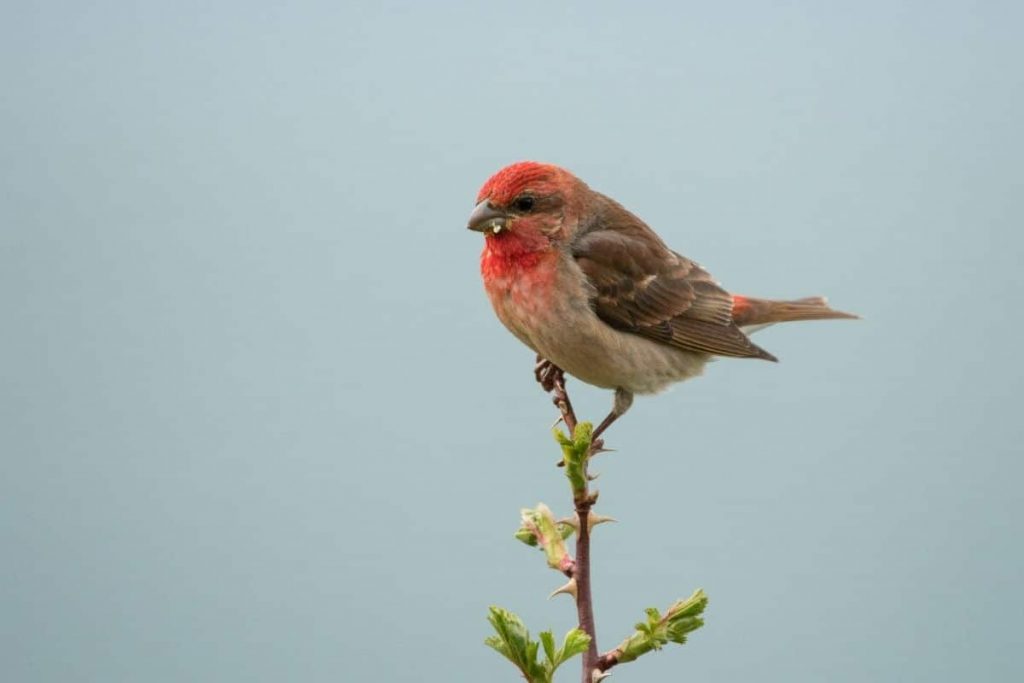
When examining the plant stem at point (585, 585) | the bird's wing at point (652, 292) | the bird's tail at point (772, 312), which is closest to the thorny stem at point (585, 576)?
the plant stem at point (585, 585)

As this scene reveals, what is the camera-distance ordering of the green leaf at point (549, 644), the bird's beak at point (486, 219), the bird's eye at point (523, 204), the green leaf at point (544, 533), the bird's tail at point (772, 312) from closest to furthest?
the green leaf at point (549, 644) → the green leaf at point (544, 533) → the bird's beak at point (486, 219) → the bird's eye at point (523, 204) → the bird's tail at point (772, 312)

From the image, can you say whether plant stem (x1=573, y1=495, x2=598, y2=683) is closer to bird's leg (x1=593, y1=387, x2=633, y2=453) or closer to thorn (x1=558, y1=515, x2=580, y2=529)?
thorn (x1=558, y1=515, x2=580, y2=529)

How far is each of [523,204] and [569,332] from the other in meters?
0.46

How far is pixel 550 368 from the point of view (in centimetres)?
410

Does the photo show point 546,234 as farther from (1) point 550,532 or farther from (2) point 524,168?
(1) point 550,532

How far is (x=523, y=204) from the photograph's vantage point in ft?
12.7

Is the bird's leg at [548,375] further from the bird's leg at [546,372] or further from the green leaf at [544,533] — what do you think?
the green leaf at [544,533]

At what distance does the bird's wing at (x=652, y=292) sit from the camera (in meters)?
4.19

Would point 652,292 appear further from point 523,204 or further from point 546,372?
point 523,204

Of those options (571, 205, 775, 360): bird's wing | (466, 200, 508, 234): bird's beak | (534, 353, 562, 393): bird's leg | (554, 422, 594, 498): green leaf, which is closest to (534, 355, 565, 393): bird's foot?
(534, 353, 562, 393): bird's leg

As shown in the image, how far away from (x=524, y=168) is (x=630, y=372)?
33.3 inches

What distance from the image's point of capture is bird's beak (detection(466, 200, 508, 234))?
3.73 m

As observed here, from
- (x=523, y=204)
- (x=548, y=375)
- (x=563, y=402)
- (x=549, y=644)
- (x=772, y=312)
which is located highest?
(x=772, y=312)

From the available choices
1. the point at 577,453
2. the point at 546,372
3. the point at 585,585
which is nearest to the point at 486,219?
the point at 546,372
